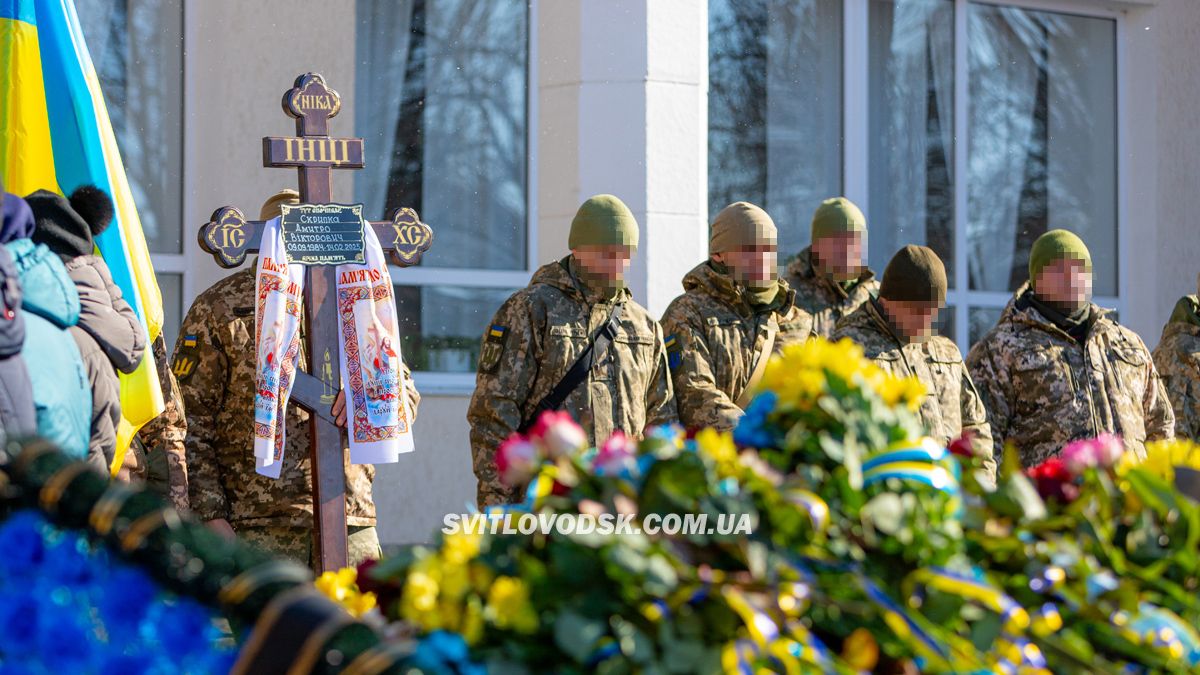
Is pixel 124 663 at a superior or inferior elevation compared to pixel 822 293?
inferior

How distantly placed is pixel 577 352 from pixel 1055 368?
2161mm

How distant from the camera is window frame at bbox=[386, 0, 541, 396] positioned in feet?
25.6

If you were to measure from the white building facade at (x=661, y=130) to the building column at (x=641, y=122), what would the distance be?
0.03 ft

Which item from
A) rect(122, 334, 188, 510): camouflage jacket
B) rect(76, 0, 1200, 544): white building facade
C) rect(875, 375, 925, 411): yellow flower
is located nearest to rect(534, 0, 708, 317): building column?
rect(76, 0, 1200, 544): white building facade

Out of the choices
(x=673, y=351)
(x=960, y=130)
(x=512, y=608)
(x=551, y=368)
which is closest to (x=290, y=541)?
(x=551, y=368)

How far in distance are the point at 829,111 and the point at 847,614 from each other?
7727mm

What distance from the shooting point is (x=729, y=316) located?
5.60 m

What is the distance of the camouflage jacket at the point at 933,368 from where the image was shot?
5449mm

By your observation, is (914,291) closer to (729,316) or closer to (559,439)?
(729,316)

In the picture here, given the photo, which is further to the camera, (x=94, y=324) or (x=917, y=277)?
(x=917, y=277)

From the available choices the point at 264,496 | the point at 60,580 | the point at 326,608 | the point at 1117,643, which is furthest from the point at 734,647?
the point at 264,496

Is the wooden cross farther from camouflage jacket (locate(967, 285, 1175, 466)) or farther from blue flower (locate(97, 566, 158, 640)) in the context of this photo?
blue flower (locate(97, 566, 158, 640))

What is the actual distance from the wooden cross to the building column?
2006mm

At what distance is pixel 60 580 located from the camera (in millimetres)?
1666
